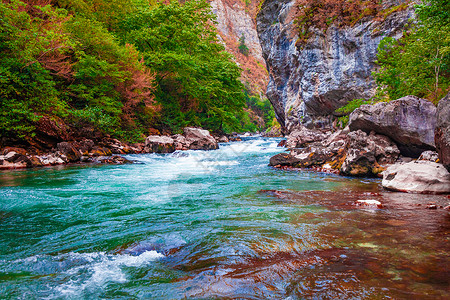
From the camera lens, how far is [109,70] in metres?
15.7

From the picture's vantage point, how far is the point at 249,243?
3.01 metres

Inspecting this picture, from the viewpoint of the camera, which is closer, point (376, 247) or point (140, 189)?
point (376, 247)

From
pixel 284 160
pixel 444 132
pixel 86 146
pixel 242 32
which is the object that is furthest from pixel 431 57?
pixel 242 32

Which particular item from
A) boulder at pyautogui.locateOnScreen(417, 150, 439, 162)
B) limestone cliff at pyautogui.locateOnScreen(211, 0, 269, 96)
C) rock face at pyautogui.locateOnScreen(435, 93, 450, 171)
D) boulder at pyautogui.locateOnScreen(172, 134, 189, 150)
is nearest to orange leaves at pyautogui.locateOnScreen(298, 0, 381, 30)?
boulder at pyautogui.locateOnScreen(172, 134, 189, 150)

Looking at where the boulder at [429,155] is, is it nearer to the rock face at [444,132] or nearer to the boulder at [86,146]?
the rock face at [444,132]

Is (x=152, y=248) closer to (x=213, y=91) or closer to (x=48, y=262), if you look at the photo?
(x=48, y=262)

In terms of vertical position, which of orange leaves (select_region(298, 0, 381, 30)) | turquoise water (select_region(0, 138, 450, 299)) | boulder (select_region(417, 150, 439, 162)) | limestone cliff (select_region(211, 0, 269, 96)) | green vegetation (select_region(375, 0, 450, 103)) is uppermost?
limestone cliff (select_region(211, 0, 269, 96))

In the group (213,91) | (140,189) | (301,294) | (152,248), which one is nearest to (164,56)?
(213,91)

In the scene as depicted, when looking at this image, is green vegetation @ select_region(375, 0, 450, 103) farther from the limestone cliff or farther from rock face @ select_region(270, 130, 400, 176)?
the limestone cliff

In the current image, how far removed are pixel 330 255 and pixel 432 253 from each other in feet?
3.19

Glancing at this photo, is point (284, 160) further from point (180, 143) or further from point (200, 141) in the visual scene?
point (180, 143)

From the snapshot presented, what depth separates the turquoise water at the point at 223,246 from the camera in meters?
2.07

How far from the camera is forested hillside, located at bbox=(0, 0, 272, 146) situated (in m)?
10.6

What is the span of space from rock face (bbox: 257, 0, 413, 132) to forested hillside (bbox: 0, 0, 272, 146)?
786cm
